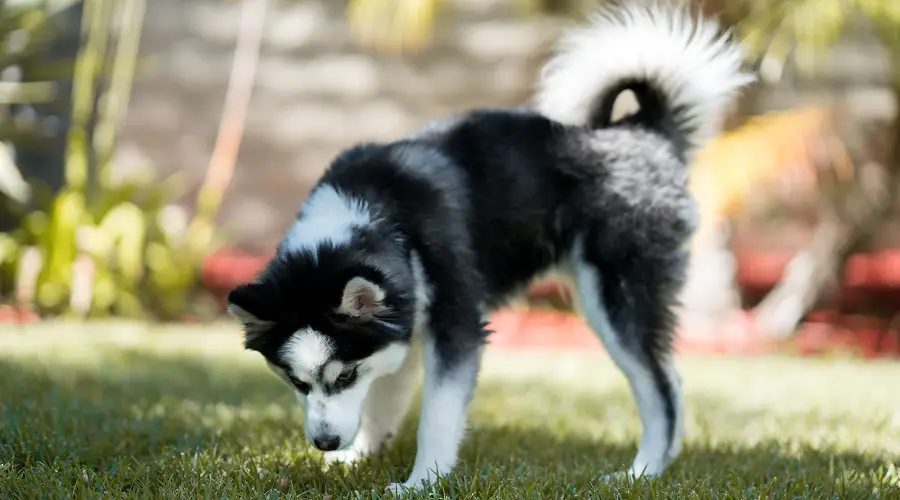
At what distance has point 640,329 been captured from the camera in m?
3.82

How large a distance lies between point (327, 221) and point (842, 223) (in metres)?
5.73

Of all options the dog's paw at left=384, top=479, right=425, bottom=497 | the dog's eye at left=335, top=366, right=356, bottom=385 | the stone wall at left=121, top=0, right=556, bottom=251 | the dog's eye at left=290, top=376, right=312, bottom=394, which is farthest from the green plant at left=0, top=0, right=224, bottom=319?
the dog's paw at left=384, top=479, right=425, bottom=497

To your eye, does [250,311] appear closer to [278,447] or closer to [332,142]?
[278,447]

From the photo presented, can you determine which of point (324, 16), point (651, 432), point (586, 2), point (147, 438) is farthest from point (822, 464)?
point (324, 16)

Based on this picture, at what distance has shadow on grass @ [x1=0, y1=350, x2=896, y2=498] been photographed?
3.12m

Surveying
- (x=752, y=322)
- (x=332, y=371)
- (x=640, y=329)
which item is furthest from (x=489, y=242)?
(x=752, y=322)

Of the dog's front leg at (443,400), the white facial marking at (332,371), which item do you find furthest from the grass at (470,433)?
the white facial marking at (332,371)

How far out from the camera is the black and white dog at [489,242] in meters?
3.17

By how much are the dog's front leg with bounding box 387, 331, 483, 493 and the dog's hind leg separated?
2.21 feet

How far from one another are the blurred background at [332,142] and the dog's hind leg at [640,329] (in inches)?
140

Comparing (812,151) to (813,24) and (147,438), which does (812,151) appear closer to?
(813,24)

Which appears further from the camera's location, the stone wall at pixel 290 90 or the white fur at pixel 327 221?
the stone wall at pixel 290 90

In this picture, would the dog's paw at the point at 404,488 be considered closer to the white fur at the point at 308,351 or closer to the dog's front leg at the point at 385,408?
the white fur at the point at 308,351

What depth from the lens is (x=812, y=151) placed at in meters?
7.44
